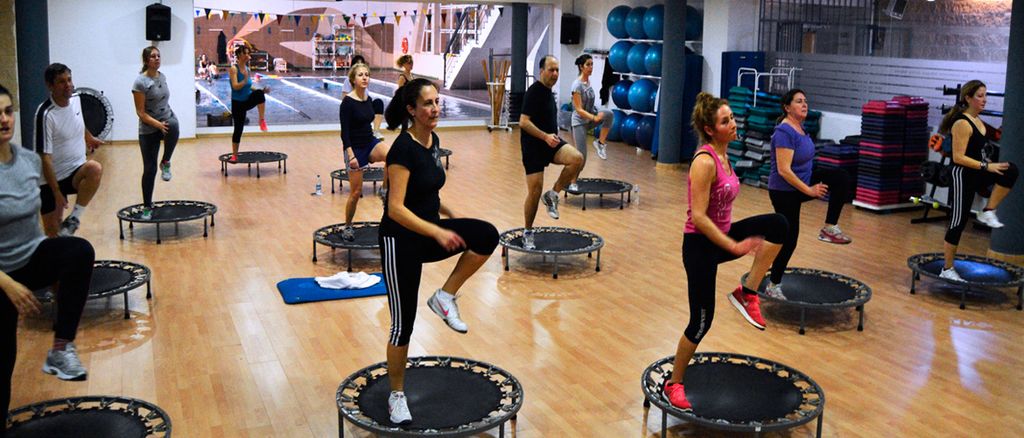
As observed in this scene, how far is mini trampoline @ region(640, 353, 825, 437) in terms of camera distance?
13.5ft

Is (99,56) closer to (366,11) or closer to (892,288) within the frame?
(366,11)

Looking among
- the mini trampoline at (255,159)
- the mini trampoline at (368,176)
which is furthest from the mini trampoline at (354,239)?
the mini trampoline at (255,159)

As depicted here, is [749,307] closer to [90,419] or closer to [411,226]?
[411,226]

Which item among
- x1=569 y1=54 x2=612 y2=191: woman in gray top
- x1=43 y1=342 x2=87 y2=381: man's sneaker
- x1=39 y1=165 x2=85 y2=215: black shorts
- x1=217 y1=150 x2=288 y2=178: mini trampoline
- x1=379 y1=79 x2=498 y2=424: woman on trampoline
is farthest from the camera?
x1=217 y1=150 x2=288 y2=178: mini trampoline

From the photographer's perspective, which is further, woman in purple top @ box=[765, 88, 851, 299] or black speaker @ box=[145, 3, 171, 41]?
black speaker @ box=[145, 3, 171, 41]

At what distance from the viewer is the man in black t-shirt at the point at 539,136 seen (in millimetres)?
7133

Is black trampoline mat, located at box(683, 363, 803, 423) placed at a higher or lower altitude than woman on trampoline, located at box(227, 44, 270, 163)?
lower

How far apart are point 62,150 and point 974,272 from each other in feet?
19.7

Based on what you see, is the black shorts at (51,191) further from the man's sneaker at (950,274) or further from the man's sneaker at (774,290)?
the man's sneaker at (950,274)

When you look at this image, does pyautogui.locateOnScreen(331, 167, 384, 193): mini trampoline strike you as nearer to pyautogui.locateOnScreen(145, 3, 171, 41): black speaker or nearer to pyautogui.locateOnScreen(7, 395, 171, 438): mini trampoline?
pyautogui.locateOnScreen(145, 3, 171, 41): black speaker

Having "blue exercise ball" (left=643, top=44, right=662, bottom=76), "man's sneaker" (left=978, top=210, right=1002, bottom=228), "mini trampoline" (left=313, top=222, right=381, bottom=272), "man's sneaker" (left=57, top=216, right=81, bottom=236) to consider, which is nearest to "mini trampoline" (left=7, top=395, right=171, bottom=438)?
"man's sneaker" (left=57, top=216, right=81, bottom=236)

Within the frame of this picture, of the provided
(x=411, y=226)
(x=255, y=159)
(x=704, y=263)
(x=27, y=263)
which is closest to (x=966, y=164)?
(x=704, y=263)

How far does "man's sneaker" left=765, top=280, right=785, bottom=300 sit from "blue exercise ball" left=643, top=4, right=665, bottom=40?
721 centimetres

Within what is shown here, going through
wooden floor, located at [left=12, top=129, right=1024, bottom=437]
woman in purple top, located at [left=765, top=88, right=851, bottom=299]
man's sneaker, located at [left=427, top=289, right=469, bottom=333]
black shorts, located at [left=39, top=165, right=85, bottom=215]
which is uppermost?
woman in purple top, located at [left=765, top=88, right=851, bottom=299]
